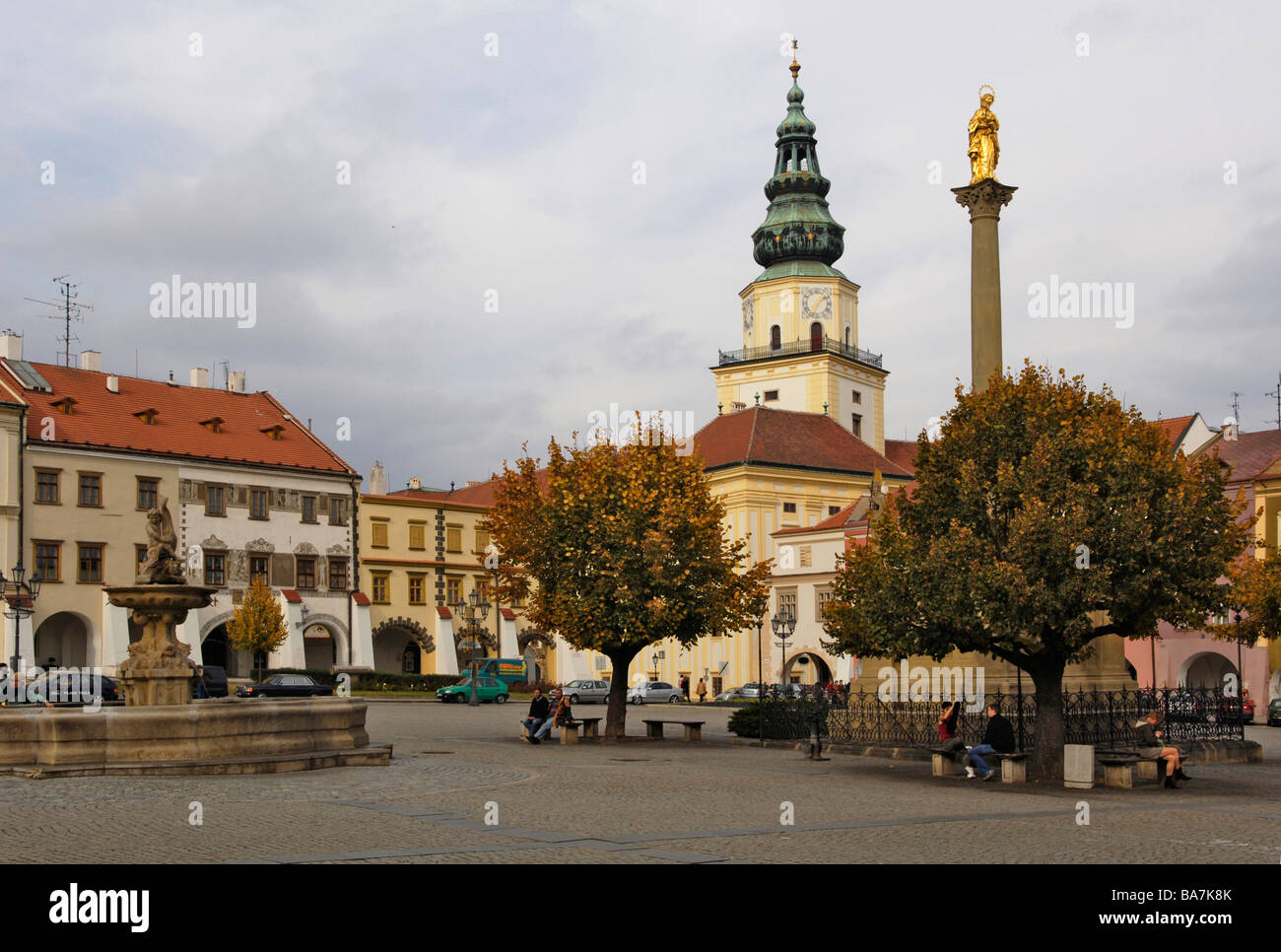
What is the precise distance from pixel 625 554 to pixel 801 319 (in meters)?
65.5

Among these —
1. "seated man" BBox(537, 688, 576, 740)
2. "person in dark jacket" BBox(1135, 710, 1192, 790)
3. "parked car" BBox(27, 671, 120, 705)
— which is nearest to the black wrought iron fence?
→ "person in dark jacket" BBox(1135, 710, 1192, 790)

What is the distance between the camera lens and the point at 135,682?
23.9 m

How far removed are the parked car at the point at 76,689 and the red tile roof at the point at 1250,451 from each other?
46916 millimetres

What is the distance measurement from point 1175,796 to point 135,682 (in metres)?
16.7

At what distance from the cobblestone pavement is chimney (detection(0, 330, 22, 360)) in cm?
4463

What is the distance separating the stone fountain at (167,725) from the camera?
21.0m

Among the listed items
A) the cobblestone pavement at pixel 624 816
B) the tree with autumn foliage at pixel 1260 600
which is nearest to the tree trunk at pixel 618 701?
the cobblestone pavement at pixel 624 816

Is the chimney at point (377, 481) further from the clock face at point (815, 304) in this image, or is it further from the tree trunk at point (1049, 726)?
the tree trunk at point (1049, 726)

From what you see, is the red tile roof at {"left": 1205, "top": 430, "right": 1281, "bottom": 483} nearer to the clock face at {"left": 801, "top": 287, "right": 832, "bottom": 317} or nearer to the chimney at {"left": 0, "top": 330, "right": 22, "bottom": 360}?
the clock face at {"left": 801, "top": 287, "right": 832, "bottom": 317}

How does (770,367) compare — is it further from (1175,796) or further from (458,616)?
(1175,796)

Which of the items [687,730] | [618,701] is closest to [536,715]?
[618,701]

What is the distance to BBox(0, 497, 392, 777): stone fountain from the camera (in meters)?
21.0

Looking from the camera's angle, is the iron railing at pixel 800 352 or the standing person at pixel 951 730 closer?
the standing person at pixel 951 730

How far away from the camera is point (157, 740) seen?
70.2ft
